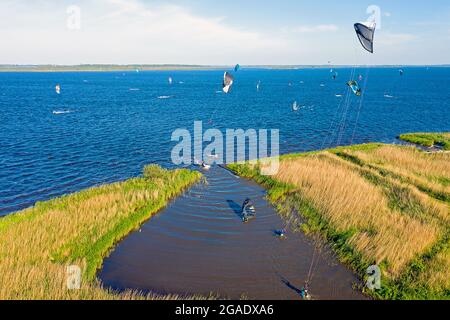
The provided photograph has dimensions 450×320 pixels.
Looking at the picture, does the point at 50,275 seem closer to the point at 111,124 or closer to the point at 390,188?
the point at 390,188

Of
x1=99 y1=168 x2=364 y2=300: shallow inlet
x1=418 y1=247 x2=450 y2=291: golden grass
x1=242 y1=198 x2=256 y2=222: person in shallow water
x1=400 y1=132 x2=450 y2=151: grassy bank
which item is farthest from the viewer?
x1=400 y1=132 x2=450 y2=151: grassy bank

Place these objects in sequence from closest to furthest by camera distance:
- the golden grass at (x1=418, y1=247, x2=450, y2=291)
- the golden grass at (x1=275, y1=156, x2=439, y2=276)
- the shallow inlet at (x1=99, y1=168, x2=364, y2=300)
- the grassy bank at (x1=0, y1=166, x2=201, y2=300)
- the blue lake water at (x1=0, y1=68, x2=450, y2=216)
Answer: the grassy bank at (x1=0, y1=166, x2=201, y2=300)
the golden grass at (x1=418, y1=247, x2=450, y2=291)
the shallow inlet at (x1=99, y1=168, x2=364, y2=300)
the golden grass at (x1=275, y1=156, x2=439, y2=276)
the blue lake water at (x1=0, y1=68, x2=450, y2=216)

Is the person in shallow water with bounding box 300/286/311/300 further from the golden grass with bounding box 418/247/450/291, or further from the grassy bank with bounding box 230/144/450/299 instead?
the golden grass with bounding box 418/247/450/291

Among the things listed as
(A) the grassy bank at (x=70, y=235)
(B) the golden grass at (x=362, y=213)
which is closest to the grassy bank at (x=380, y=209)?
(B) the golden grass at (x=362, y=213)

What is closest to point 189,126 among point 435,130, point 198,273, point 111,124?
point 111,124

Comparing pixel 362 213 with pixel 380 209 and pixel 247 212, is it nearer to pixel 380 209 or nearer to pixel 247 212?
pixel 380 209

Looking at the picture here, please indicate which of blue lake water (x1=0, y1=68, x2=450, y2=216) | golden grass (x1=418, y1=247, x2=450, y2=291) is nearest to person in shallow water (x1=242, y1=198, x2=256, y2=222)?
golden grass (x1=418, y1=247, x2=450, y2=291)
